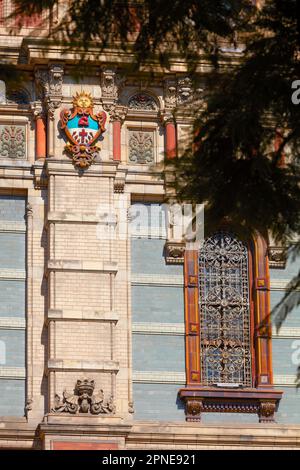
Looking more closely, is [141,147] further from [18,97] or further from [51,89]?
[18,97]

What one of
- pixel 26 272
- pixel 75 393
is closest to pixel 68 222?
pixel 26 272

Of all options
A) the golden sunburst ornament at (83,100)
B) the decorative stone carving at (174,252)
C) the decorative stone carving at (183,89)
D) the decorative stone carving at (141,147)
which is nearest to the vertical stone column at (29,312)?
the golden sunburst ornament at (83,100)

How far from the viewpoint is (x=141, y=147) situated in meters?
25.6

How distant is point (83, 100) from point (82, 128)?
1.48ft

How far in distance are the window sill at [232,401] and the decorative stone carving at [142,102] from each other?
4670mm

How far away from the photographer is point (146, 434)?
2406 cm

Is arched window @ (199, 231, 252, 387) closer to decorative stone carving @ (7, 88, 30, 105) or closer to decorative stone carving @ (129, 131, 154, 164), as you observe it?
decorative stone carving @ (129, 131, 154, 164)

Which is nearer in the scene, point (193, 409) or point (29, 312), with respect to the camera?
point (193, 409)

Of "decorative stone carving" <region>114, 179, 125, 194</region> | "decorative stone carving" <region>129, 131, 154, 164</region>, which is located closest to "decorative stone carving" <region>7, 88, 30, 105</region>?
"decorative stone carving" <region>129, 131, 154, 164</region>

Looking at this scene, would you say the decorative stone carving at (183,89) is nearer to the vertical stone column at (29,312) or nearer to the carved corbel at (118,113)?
the carved corbel at (118,113)

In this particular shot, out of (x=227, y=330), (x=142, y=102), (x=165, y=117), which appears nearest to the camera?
(x=227, y=330)

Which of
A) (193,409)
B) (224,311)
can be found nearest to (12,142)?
(224,311)

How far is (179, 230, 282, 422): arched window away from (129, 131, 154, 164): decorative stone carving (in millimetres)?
1688

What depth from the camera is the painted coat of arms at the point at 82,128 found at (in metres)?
25.0
